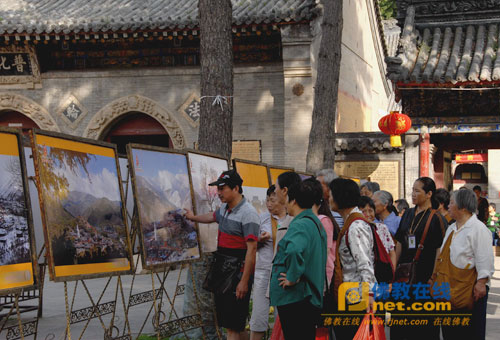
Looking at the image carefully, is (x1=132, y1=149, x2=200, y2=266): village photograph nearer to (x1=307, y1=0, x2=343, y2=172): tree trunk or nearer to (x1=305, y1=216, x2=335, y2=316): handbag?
(x1=305, y1=216, x2=335, y2=316): handbag

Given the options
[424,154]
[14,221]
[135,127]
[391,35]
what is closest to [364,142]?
[424,154]

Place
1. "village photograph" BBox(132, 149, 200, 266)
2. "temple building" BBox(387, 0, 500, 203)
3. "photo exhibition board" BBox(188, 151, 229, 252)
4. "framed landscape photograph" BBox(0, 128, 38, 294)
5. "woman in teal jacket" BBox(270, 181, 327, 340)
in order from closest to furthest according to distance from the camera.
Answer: "woman in teal jacket" BBox(270, 181, 327, 340)
"framed landscape photograph" BBox(0, 128, 38, 294)
"village photograph" BBox(132, 149, 200, 266)
"photo exhibition board" BBox(188, 151, 229, 252)
"temple building" BBox(387, 0, 500, 203)

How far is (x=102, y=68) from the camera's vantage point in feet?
61.5

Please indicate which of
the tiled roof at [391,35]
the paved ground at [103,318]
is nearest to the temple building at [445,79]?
the paved ground at [103,318]

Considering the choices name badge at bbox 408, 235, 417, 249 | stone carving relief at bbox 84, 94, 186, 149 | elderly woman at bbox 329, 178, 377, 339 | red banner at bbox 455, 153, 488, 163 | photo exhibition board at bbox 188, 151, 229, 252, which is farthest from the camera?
red banner at bbox 455, 153, 488, 163

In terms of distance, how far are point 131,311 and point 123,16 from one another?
1017 cm

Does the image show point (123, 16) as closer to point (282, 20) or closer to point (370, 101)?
point (282, 20)

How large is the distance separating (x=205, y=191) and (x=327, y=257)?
2446 millimetres

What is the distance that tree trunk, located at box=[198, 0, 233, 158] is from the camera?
8688 mm

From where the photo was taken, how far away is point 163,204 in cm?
660

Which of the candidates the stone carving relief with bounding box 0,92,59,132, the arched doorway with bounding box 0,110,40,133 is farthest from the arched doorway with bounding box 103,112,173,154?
the arched doorway with bounding box 0,110,40,133

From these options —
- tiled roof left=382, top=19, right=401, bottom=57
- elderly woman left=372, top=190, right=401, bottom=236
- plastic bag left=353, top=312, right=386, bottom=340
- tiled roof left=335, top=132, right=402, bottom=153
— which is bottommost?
plastic bag left=353, top=312, right=386, bottom=340

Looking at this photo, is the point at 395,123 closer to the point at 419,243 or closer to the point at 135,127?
the point at 135,127

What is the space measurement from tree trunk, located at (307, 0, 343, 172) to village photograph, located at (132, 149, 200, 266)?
21.5 feet
